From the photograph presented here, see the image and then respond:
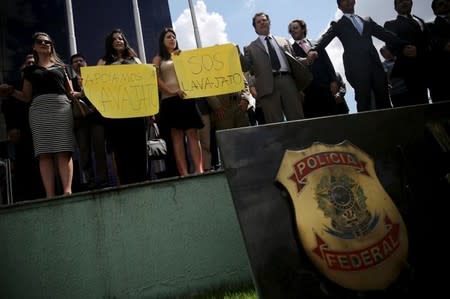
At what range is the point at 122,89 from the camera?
327 centimetres

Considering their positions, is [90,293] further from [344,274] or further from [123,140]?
[344,274]

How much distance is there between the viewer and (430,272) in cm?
164

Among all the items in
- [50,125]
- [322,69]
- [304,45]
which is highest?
[304,45]

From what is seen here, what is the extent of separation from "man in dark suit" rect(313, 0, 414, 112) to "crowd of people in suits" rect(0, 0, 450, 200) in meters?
0.01

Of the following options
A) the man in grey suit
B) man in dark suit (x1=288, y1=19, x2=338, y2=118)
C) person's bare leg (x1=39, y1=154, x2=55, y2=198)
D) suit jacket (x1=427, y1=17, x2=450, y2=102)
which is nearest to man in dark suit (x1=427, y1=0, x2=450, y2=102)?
suit jacket (x1=427, y1=17, x2=450, y2=102)

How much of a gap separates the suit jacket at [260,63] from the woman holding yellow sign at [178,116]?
2.58ft

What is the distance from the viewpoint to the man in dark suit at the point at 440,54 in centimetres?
396

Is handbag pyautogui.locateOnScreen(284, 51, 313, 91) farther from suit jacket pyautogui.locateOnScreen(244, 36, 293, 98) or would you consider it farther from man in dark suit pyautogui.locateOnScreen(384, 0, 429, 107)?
man in dark suit pyautogui.locateOnScreen(384, 0, 429, 107)

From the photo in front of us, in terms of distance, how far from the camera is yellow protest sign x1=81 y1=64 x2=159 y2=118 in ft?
10.5

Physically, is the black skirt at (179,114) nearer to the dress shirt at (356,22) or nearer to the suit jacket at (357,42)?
the suit jacket at (357,42)

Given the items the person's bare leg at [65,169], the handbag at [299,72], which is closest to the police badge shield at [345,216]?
the person's bare leg at [65,169]

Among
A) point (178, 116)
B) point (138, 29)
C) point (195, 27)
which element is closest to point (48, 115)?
point (178, 116)

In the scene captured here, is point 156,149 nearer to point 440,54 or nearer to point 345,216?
point 345,216

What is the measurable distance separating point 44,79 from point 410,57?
3638 mm
